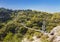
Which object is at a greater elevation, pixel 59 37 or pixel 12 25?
pixel 59 37

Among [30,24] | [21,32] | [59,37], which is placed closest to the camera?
[59,37]

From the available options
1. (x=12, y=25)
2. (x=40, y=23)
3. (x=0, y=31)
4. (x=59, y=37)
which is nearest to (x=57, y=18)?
(x=40, y=23)

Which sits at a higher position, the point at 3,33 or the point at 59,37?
the point at 59,37

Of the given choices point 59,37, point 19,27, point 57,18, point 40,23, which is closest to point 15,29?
point 19,27

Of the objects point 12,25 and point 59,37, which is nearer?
point 59,37

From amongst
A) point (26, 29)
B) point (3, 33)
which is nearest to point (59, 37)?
point (26, 29)

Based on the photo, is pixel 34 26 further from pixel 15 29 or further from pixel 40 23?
pixel 15 29

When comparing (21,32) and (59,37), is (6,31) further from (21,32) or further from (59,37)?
(59,37)

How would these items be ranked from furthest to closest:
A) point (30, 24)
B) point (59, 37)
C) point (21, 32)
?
point (30, 24) → point (21, 32) → point (59, 37)

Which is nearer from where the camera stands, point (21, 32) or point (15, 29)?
point (21, 32)
